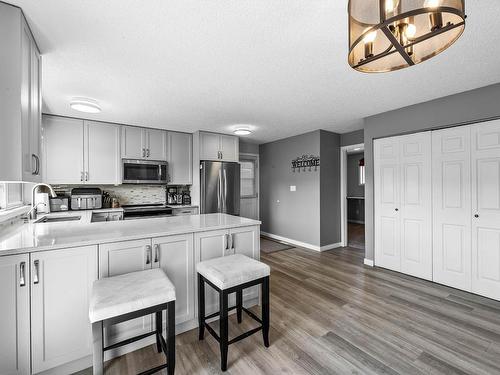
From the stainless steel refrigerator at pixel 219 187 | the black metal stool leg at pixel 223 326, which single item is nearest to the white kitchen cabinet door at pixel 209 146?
the stainless steel refrigerator at pixel 219 187

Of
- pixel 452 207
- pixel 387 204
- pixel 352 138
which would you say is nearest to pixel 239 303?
→ pixel 387 204

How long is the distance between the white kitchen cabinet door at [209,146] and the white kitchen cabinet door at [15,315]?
3450 millimetres

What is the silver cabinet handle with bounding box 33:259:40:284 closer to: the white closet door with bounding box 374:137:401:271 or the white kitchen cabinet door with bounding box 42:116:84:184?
the white kitchen cabinet door with bounding box 42:116:84:184

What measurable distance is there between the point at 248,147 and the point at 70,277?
4.98 meters

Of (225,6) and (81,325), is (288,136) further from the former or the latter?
(81,325)

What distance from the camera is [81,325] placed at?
1629 mm

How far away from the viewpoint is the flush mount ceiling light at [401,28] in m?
0.89

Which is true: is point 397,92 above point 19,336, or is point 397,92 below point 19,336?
above

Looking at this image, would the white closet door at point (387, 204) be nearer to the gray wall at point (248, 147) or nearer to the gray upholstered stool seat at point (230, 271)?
the gray upholstered stool seat at point (230, 271)

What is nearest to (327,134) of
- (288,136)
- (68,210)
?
(288,136)

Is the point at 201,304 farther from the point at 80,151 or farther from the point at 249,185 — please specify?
the point at 249,185

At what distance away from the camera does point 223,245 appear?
2252mm

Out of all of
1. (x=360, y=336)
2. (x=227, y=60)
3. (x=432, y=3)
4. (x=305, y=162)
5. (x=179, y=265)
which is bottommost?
(x=360, y=336)

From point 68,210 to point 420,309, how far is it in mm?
4999
